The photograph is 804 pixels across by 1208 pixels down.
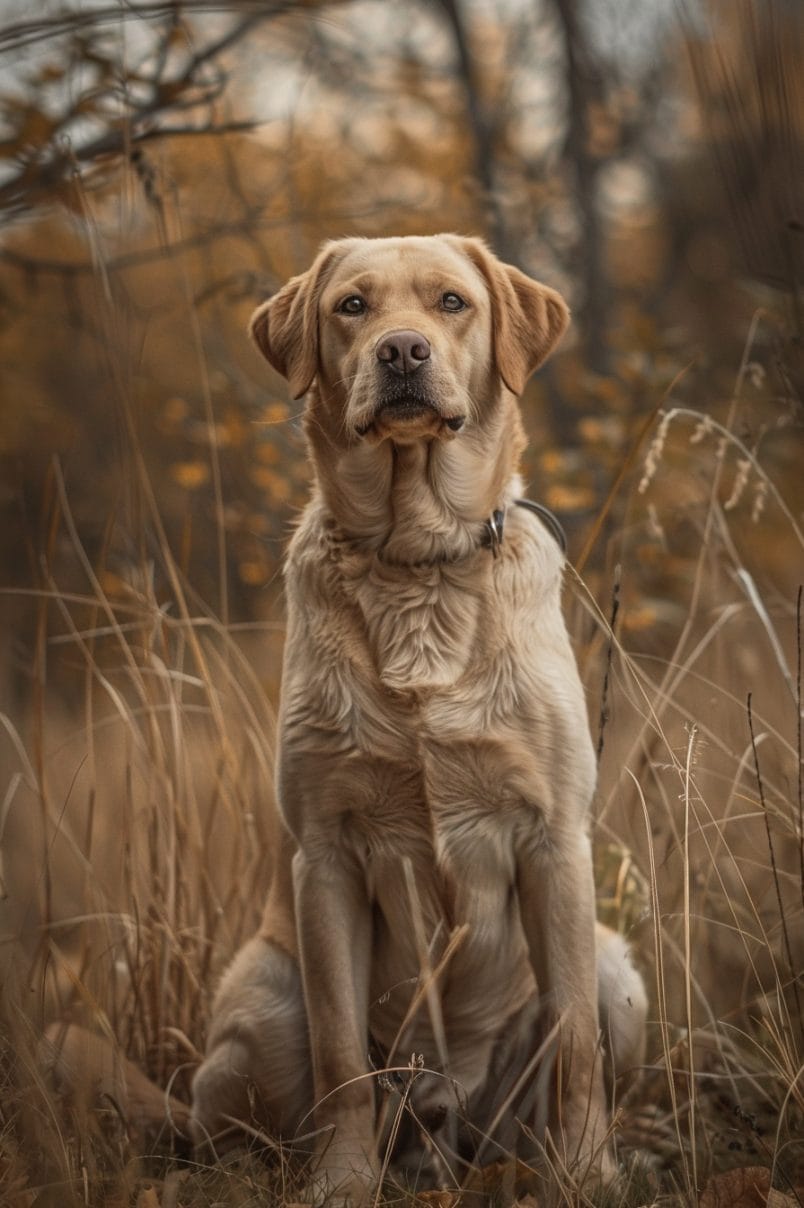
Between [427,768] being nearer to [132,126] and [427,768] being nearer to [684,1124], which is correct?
[684,1124]

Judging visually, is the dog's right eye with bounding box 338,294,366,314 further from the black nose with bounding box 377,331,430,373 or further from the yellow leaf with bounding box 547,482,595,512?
the yellow leaf with bounding box 547,482,595,512

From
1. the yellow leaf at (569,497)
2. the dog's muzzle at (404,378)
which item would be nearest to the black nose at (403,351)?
the dog's muzzle at (404,378)

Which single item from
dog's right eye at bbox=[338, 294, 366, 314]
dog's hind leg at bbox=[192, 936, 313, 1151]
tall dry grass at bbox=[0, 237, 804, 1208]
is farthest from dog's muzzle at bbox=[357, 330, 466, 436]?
dog's hind leg at bbox=[192, 936, 313, 1151]

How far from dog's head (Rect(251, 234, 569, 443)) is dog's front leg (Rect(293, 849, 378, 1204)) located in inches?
35.3

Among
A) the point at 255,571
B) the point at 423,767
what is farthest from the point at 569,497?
the point at 423,767

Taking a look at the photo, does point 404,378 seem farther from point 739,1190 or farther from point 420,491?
point 739,1190

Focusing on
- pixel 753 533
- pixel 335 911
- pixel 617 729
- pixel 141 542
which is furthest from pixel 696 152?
pixel 335 911

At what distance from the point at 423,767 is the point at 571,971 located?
0.49m

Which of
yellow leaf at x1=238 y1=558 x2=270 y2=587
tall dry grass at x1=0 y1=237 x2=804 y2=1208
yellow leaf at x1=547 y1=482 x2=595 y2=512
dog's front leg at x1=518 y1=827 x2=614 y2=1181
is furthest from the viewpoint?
yellow leaf at x1=238 y1=558 x2=270 y2=587

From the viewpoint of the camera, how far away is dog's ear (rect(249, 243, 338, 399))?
8.44ft

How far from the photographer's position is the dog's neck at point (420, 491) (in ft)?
8.21

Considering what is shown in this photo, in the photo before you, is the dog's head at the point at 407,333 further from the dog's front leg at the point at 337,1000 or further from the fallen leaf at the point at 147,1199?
the fallen leaf at the point at 147,1199

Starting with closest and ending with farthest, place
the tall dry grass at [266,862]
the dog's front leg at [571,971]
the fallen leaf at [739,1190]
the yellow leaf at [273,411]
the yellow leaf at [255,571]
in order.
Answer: the fallen leaf at [739,1190] → the tall dry grass at [266,862] → the dog's front leg at [571,971] → the yellow leaf at [273,411] → the yellow leaf at [255,571]

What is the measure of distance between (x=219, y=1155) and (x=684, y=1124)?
986 millimetres
